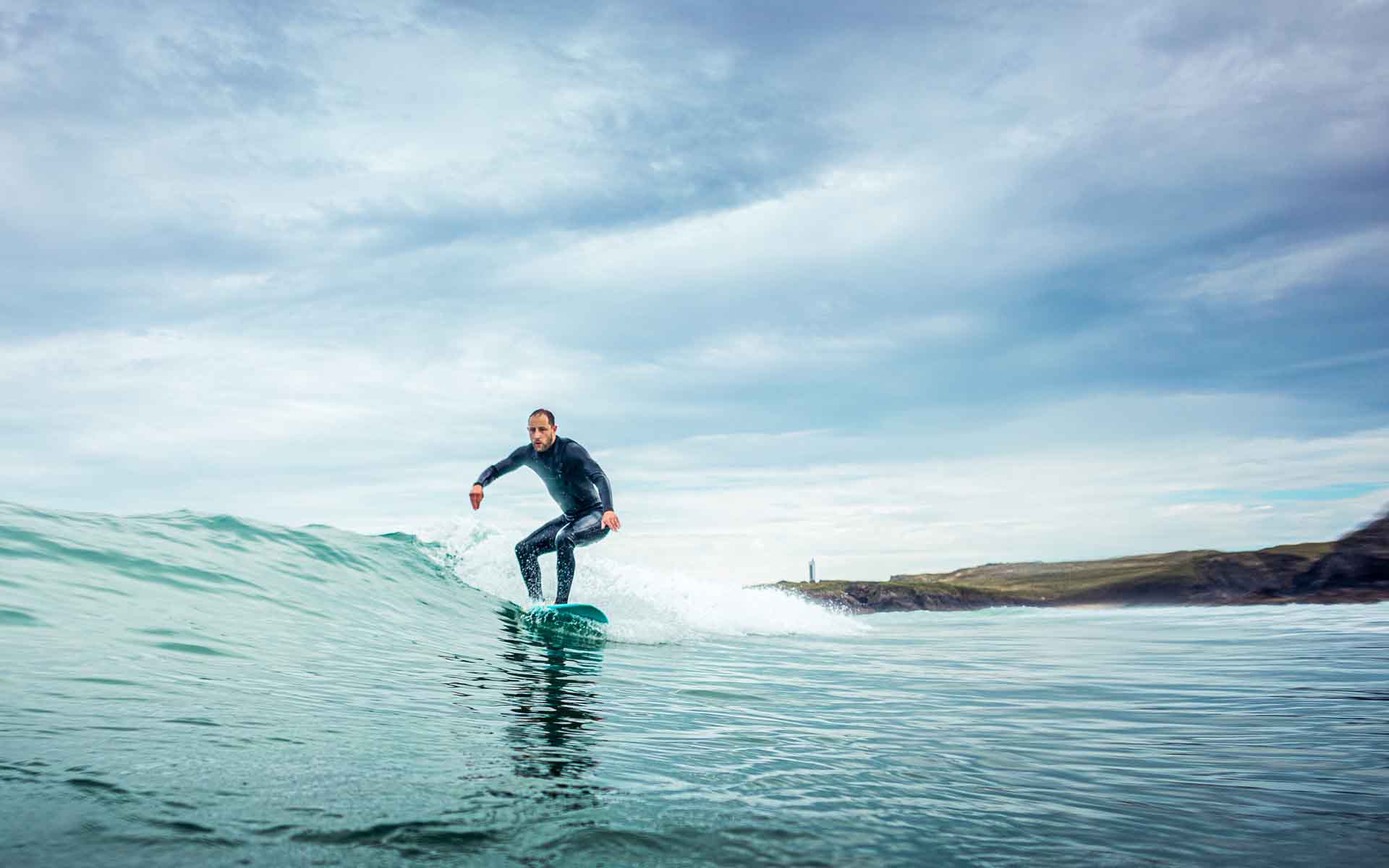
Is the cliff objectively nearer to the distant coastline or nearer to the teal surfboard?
the distant coastline

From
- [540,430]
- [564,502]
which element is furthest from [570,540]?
[540,430]

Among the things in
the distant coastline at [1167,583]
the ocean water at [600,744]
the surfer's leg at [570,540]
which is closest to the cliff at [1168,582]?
the distant coastline at [1167,583]

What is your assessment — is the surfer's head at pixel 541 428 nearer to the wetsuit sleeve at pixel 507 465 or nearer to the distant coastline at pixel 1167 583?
the wetsuit sleeve at pixel 507 465

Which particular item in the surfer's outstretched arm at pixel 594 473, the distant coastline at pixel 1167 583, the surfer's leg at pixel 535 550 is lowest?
the distant coastline at pixel 1167 583

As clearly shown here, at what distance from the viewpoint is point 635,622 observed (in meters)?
14.1

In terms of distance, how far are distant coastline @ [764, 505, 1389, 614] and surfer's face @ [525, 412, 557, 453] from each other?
3044cm

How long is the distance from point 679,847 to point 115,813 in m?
2.11

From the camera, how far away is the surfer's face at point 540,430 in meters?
12.9

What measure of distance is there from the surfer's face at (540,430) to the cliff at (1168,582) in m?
30.3

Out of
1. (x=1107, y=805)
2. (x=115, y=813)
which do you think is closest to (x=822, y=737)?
(x=1107, y=805)

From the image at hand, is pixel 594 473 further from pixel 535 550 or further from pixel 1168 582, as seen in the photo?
pixel 1168 582

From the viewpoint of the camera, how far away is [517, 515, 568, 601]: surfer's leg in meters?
13.4

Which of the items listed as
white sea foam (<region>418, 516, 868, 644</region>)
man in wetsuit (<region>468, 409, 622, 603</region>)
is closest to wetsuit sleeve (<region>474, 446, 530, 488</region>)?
man in wetsuit (<region>468, 409, 622, 603</region>)

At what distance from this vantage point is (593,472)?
13.1 m
